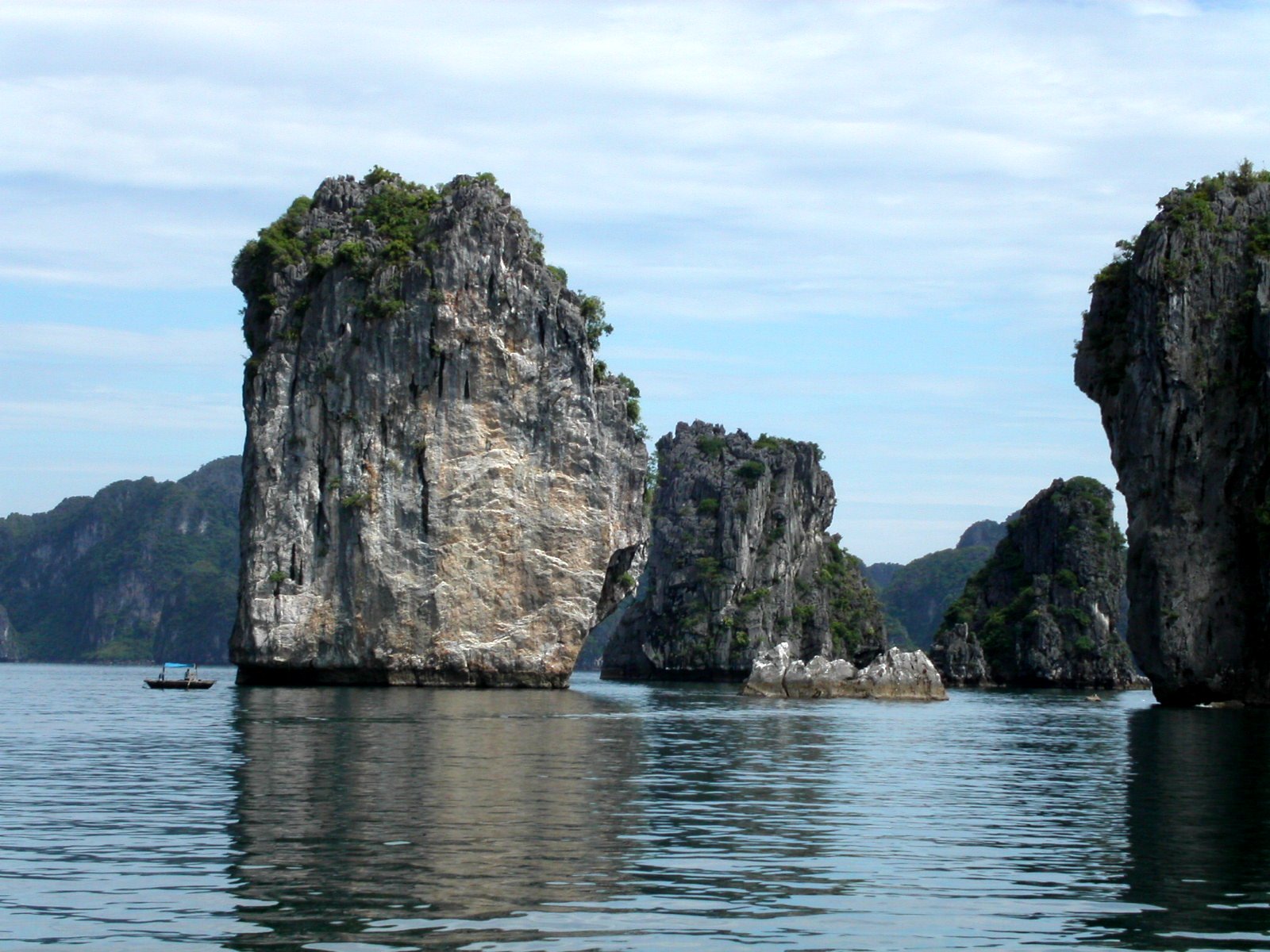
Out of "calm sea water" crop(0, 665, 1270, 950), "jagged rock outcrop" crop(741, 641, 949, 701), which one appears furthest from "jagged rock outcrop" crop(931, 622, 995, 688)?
"calm sea water" crop(0, 665, 1270, 950)

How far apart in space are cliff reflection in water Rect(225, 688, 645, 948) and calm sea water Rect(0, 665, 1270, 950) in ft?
0.27

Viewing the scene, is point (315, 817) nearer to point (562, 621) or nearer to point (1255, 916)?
point (1255, 916)

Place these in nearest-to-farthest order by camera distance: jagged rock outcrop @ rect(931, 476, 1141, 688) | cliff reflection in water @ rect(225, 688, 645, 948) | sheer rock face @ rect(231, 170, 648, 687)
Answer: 1. cliff reflection in water @ rect(225, 688, 645, 948)
2. sheer rock face @ rect(231, 170, 648, 687)
3. jagged rock outcrop @ rect(931, 476, 1141, 688)

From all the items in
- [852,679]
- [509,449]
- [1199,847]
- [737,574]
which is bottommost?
[1199,847]

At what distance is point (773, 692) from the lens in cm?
8825

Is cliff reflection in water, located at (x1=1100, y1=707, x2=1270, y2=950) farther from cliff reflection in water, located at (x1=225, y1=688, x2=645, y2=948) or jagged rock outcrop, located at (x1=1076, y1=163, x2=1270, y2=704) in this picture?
jagged rock outcrop, located at (x1=1076, y1=163, x2=1270, y2=704)

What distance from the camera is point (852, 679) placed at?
8888cm

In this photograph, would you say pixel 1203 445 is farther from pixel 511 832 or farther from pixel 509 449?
pixel 511 832

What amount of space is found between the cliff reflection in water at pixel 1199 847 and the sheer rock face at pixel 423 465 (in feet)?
143

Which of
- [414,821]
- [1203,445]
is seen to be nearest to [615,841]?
[414,821]

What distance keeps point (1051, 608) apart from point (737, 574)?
2983cm

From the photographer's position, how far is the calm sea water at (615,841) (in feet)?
58.9

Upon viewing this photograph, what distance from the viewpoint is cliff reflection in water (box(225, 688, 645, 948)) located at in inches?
751

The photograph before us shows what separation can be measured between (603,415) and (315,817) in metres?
66.6
